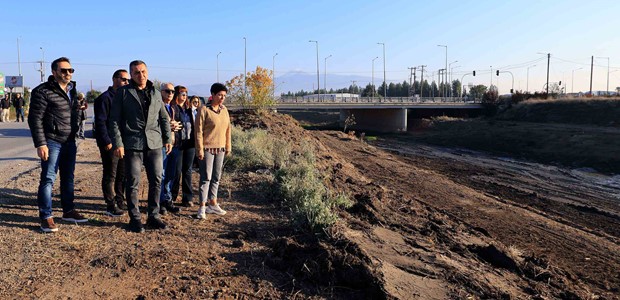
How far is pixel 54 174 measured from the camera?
5098mm

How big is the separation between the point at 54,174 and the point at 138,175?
866 mm

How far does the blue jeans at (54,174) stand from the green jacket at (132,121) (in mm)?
628

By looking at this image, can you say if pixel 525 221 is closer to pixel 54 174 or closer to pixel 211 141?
pixel 211 141

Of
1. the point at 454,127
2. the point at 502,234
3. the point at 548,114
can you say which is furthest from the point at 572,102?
the point at 502,234

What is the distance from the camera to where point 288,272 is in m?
4.26

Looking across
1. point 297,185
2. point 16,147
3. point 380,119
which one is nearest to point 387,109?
point 380,119

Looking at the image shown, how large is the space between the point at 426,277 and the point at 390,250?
0.79 metres

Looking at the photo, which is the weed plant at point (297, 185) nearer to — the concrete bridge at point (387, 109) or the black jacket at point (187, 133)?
the black jacket at point (187, 133)

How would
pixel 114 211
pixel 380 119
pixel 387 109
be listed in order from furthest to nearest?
pixel 380 119, pixel 387 109, pixel 114 211

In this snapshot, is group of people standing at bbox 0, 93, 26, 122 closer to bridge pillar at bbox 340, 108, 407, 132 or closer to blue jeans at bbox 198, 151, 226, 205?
blue jeans at bbox 198, 151, 226, 205

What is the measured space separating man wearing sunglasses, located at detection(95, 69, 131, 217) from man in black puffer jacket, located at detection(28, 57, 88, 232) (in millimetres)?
280

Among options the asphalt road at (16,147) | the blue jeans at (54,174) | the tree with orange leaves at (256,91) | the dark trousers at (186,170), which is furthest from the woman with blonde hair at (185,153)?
the tree with orange leaves at (256,91)

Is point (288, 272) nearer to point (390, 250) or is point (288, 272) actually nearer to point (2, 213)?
point (390, 250)

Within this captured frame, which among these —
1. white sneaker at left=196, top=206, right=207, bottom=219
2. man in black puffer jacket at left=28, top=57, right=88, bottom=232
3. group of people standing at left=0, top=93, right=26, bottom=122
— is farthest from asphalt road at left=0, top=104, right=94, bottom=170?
group of people standing at left=0, top=93, right=26, bottom=122
